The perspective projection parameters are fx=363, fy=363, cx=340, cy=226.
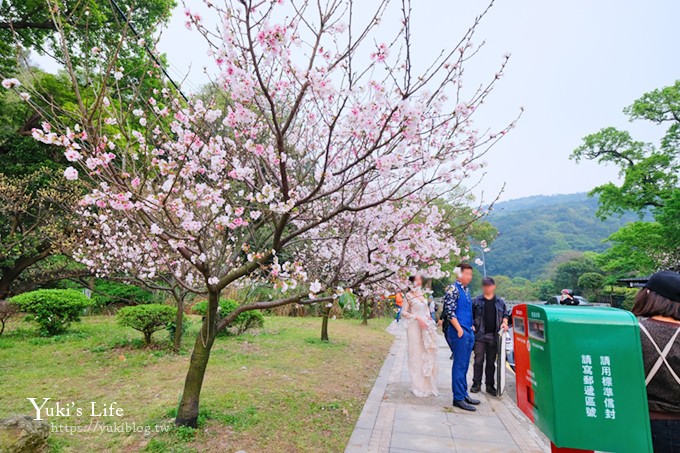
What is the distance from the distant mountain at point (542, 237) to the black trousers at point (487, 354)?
147 feet

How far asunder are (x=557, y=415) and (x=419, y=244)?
7.69 ft

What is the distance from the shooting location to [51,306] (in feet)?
26.3

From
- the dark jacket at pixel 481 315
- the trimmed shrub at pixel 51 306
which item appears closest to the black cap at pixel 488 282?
the dark jacket at pixel 481 315

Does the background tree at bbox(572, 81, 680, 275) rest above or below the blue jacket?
above

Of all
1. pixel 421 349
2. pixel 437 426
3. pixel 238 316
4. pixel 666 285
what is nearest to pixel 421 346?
pixel 421 349

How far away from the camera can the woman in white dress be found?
4.86 meters

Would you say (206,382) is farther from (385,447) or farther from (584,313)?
(584,313)

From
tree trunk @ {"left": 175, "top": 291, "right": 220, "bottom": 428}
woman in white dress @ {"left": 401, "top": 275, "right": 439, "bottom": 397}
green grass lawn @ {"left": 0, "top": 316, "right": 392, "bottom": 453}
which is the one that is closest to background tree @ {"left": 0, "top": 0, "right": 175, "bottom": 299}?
green grass lawn @ {"left": 0, "top": 316, "right": 392, "bottom": 453}

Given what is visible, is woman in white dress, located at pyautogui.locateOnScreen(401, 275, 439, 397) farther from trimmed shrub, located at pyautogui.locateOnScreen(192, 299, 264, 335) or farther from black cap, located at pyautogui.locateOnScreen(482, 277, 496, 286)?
trimmed shrub, located at pyautogui.locateOnScreen(192, 299, 264, 335)

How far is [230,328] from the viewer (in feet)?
30.9

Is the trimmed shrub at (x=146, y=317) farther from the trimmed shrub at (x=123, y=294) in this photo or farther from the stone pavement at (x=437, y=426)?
the trimmed shrub at (x=123, y=294)

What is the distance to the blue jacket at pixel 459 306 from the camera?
178 inches

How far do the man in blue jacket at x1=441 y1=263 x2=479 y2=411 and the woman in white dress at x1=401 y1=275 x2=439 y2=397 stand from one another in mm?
320

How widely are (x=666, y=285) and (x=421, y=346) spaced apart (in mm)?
3350
